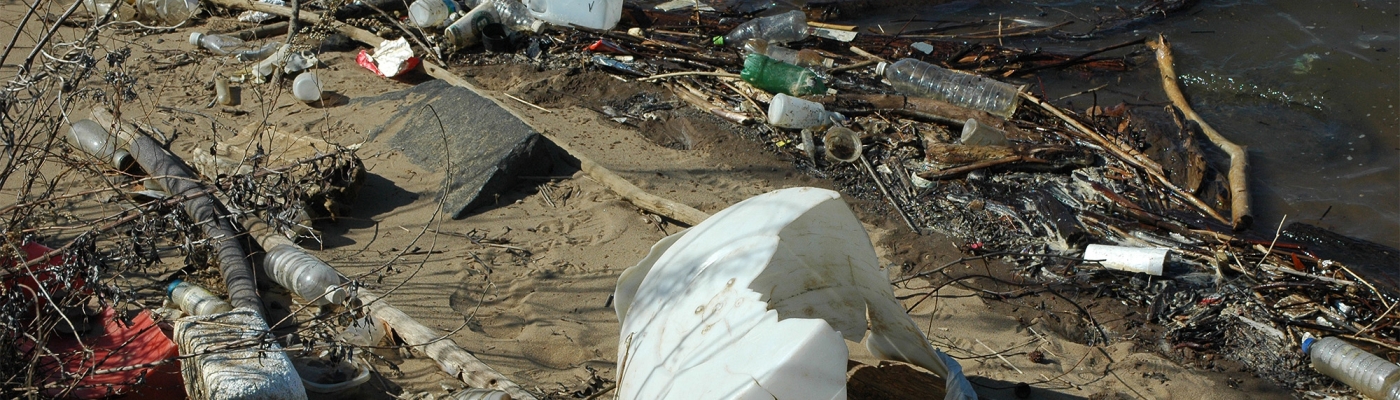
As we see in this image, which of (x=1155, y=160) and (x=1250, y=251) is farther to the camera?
(x=1155, y=160)

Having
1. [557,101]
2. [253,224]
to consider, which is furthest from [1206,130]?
[253,224]

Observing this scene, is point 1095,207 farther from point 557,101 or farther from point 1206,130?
point 557,101

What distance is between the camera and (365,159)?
18.4ft

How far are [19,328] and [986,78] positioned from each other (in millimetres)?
6001

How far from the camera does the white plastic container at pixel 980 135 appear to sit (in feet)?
19.5

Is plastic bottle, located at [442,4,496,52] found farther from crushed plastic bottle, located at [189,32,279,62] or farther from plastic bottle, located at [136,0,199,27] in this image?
plastic bottle, located at [136,0,199,27]

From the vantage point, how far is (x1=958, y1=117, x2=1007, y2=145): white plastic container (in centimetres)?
593

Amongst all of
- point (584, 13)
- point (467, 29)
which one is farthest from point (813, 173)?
point (467, 29)

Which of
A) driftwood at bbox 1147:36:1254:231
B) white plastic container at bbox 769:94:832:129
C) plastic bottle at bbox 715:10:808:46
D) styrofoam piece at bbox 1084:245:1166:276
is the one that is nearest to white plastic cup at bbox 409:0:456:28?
plastic bottle at bbox 715:10:808:46

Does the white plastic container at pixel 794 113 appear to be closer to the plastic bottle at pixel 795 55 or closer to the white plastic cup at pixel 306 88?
the plastic bottle at pixel 795 55

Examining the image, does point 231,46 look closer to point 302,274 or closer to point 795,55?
point 302,274

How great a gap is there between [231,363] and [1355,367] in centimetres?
445

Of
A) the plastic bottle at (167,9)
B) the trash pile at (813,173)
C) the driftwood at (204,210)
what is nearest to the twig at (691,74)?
the trash pile at (813,173)

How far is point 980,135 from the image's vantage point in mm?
5941
